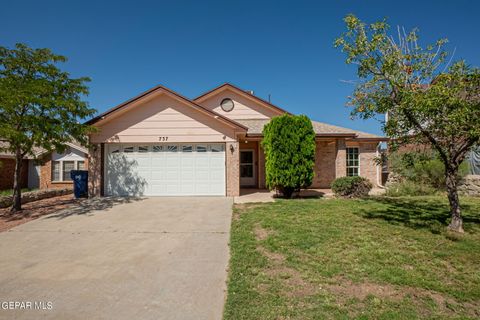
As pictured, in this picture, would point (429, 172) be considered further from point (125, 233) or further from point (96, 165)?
point (96, 165)

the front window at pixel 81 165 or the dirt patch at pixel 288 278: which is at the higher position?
the front window at pixel 81 165

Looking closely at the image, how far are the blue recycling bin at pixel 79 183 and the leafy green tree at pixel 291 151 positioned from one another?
9.07m

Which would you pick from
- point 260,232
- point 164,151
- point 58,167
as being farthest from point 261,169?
point 58,167

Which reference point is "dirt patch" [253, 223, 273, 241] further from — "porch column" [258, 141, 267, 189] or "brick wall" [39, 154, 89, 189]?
"brick wall" [39, 154, 89, 189]

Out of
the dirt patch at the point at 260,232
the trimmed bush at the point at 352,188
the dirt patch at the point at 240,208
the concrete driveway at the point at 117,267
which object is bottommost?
the concrete driveway at the point at 117,267

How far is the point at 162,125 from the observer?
39.8ft

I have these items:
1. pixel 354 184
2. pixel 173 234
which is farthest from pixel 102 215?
pixel 354 184

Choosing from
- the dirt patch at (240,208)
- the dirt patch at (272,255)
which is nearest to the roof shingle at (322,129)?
the dirt patch at (240,208)

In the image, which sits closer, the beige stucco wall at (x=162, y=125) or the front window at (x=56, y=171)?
the beige stucco wall at (x=162, y=125)

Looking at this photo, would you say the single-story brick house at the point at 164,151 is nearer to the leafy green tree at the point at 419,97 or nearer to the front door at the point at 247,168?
the front door at the point at 247,168

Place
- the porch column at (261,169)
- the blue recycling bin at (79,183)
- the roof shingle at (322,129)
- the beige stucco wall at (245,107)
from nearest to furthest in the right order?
the blue recycling bin at (79,183), the roof shingle at (322,129), the porch column at (261,169), the beige stucco wall at (245,107)

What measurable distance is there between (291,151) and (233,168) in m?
2.88

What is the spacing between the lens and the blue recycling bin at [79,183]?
12.4m

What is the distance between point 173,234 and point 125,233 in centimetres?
129
